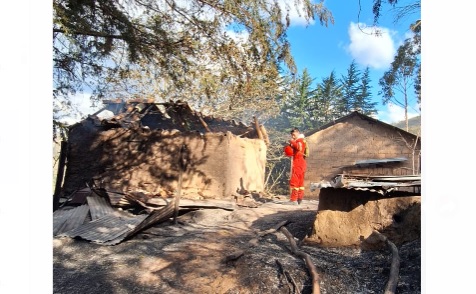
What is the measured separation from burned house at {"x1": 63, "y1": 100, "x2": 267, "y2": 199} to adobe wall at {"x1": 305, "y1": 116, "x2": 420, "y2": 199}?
2.96 m

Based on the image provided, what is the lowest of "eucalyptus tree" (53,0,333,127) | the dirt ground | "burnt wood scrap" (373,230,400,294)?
the dirt ground

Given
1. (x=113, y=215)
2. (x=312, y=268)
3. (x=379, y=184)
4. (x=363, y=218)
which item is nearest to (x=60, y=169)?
(x=113, y=215)

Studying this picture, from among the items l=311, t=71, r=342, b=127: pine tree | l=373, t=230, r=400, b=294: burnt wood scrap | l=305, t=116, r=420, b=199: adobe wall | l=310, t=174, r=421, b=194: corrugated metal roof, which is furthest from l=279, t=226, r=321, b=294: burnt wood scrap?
l=305, t=116, r=420, b=199: adobe wall

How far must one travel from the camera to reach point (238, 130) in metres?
8.10

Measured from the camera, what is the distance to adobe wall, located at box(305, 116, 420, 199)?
332 inches

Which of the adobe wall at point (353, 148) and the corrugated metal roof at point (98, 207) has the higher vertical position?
the adobe wall at point (353, 148)

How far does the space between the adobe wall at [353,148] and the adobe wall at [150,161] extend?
10.2 feet

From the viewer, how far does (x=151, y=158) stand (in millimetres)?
6266

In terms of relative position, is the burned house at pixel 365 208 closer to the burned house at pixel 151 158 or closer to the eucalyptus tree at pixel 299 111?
the burned house at pixel 151 158

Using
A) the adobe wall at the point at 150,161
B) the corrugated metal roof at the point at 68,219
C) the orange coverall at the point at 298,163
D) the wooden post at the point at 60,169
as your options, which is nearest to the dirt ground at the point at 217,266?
the corrugated metal roof at the point at 68,219

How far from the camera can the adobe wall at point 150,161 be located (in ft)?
20.4

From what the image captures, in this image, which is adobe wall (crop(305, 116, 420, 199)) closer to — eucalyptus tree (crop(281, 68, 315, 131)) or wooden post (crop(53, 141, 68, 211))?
eucalyptus tree (crop(281, 68, 315, 131))

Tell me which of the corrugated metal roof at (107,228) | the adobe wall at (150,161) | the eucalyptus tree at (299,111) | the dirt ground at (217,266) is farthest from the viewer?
the eucalyptus tree at (299,111)

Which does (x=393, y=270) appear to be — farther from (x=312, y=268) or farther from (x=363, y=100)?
(x=363, y=100)
